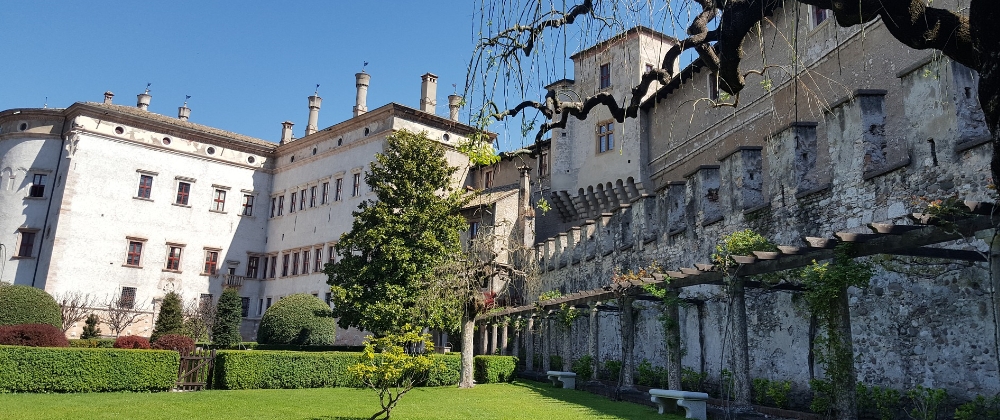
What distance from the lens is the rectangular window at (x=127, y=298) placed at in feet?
125

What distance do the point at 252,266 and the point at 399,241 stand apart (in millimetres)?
23228

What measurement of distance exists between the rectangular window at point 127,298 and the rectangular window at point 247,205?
8023mm

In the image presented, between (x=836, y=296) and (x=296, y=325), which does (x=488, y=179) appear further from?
(x=836, y=296)

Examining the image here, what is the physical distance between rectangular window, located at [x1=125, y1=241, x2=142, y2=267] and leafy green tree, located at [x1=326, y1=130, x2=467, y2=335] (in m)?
19.7

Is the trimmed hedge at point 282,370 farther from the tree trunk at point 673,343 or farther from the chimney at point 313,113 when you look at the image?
the chimney at point 313,113

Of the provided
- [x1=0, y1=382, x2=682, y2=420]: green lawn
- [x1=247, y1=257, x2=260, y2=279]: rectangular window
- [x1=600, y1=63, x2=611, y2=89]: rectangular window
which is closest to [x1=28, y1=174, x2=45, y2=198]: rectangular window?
[x1=247, y1=257, x2=260, y2=279]: rectangular window

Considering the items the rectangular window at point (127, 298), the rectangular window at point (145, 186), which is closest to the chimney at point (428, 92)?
the rectangular window at point (145, 186)

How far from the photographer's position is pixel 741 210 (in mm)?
13594

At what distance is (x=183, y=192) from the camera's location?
138ft

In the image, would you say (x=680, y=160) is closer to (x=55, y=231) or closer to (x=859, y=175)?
(x=859, y=175)

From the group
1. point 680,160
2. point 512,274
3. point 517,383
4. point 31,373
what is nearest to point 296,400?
point 31,373

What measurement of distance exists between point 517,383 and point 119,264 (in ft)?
91.9

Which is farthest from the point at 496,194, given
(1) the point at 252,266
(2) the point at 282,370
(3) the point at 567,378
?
(1) the point at 252,266

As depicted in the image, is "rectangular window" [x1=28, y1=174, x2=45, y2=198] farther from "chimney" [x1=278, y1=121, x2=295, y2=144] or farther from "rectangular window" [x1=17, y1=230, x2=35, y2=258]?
"chimney" [x1=278, y1=121, x2=295, y2=144]
